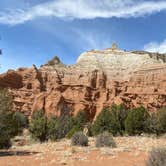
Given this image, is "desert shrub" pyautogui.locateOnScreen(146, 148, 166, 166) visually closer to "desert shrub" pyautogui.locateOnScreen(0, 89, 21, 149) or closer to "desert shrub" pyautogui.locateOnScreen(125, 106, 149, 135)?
"desert shrub" pyautogui.locateOnScreen(0, 89, 21, 149)

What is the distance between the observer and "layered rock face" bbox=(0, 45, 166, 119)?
89.4 metres

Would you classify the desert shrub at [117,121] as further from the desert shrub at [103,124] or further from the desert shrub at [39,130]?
the desert shrub at [39,130]

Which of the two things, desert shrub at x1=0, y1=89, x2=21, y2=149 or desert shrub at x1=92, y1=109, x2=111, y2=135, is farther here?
desert shrub at x1=92, y1=109, x2=111, y2=135

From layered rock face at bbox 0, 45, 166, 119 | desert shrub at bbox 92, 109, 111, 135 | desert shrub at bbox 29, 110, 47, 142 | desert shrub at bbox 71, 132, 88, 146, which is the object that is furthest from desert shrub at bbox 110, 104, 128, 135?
layered rock face at bbox 0, 45, 166, 119

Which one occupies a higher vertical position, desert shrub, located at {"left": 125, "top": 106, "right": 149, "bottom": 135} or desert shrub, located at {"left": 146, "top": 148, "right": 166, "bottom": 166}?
desert shrub, located at {"left": 125, "top": 106, "right": 149, "bottom": 135}

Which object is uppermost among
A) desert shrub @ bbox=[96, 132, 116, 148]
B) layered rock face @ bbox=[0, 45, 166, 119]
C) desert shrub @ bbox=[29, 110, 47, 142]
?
layered rock face @ bbox=[0, 45, 166, 119]

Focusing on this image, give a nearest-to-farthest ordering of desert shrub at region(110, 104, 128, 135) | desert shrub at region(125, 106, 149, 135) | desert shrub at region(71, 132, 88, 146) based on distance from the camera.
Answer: desert shrub at region(71, 132, 88, 146), desert shrub at region(125, 106, 149, 135), desert shrub at region(110, 104, 128, 135)

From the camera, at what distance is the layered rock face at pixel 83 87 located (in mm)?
89375

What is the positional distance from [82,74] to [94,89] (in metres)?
7.27

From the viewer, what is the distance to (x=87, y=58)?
118938mm

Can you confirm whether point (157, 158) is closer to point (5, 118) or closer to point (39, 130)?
point (5, 118)

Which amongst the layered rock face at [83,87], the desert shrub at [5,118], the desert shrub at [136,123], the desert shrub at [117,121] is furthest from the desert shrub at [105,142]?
the layered rock face at [83,87]

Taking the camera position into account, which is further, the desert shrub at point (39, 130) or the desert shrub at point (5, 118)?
the desert shrub at point (39, 130)

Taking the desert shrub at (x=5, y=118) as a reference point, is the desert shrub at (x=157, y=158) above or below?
below
